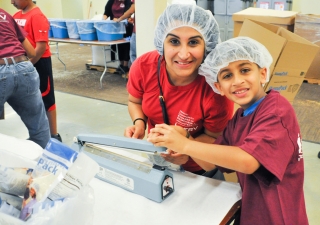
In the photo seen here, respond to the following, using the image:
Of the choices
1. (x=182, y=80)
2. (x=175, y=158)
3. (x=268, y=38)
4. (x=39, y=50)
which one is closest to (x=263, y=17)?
(x=268, y=38)

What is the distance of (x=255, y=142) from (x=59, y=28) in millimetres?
4652

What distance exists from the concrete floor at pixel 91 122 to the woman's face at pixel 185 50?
1.53 m

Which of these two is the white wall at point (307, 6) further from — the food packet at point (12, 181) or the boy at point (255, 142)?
the food packet at point (12, 181)

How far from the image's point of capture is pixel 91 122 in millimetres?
3488

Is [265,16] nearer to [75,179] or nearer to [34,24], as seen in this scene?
[34,24]

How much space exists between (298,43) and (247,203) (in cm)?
91

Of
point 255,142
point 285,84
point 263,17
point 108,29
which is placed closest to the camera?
point 255,142

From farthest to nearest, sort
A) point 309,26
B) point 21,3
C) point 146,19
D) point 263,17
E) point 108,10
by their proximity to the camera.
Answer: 1. point 108,10
2. point 309,26
3. point 263,17
4. point 146,19
5. point 21,3

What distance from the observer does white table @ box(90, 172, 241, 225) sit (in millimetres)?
892

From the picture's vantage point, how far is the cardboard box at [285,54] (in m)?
1.52

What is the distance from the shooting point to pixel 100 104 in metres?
4.03

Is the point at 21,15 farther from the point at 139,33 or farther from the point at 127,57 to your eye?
the point at 127,57

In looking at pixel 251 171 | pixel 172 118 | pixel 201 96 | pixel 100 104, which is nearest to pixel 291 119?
pixel 251 171

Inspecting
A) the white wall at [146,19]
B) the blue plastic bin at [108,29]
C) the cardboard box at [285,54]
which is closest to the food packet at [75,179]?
the cardboard box at [285,54]
